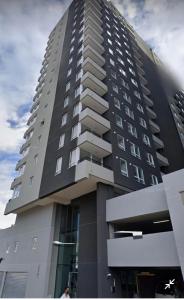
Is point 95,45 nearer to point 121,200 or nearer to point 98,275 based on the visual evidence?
point 121,200

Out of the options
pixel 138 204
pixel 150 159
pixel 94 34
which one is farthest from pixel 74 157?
pixel 94 34

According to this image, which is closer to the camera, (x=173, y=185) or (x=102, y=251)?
(x=173, y=185)

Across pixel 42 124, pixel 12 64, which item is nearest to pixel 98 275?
pixel 12 64

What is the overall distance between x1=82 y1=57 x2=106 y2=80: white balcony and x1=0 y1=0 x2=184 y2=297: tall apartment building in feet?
0.39

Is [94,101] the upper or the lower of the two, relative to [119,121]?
upper

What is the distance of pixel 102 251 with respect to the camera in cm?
1480

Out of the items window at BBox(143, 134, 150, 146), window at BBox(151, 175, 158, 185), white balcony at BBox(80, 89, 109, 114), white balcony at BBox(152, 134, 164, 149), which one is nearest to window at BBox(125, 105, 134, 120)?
window at BBox(143, 134, 150, 146)

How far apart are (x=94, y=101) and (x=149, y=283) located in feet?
57.2

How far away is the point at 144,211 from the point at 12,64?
40.0ft

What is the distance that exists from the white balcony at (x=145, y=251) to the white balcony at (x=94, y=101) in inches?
530

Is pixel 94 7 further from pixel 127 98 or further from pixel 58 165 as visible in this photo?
pixel 58 165

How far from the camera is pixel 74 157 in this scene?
1886cm

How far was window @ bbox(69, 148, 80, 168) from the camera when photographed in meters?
18.4

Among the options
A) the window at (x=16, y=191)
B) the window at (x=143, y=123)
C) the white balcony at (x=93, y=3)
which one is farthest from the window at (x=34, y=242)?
the white balcony at (x=93, y=3)
